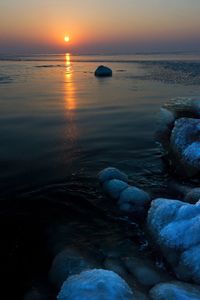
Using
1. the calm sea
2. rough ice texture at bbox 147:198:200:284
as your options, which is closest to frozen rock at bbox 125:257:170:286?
rough ice texture at bbox 147:198:200:284

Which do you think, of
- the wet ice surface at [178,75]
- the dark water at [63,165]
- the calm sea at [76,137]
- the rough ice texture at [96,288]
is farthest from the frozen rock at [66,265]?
the wet ice surface at [178,75]

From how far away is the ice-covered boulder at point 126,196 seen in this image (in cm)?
695

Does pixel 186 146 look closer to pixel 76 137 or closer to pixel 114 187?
pixel 114 187

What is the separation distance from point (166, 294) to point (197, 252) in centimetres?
91

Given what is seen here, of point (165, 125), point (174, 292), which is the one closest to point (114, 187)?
point (174, 292)

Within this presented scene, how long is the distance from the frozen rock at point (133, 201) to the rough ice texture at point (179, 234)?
776 mm

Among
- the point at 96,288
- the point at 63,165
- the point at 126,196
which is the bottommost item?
the point at 63,165

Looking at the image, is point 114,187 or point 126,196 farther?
point 114,187

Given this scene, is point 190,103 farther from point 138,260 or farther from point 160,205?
point 138,260

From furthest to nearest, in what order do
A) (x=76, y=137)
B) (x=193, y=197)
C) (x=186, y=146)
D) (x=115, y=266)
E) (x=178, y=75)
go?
(x=178, y=75)
(x=76, y=137)
(x=186, y=146)
(x=193, y=197)
(x=115, y=266)

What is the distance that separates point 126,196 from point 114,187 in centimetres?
46

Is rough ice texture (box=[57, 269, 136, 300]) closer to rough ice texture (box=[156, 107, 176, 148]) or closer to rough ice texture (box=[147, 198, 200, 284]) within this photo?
rough ice texture (box=[147, 198, 200, 284])

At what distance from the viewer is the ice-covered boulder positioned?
273 inches

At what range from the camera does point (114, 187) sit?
7.55 meters
